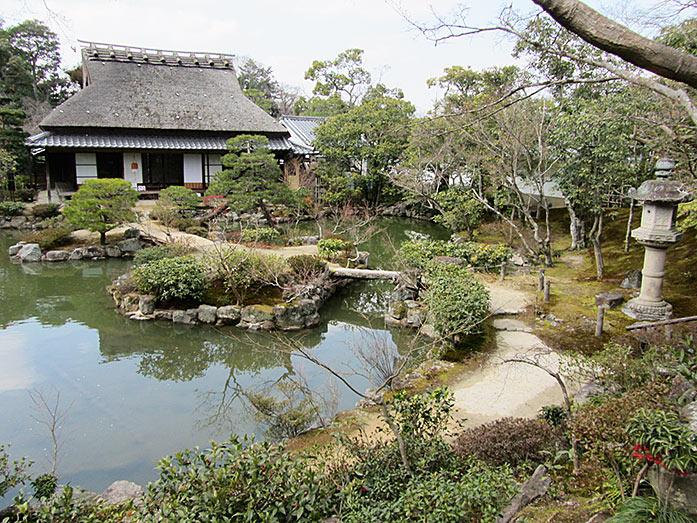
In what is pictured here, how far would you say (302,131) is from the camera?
26031mm

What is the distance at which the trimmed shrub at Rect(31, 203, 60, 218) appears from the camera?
61.2 feet

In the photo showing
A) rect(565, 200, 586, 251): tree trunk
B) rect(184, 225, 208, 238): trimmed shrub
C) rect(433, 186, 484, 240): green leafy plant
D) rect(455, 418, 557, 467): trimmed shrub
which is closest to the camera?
rect(455, 418, 557, 467): trimmed shrub

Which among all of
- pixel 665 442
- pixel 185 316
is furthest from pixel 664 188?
pixel 185 316

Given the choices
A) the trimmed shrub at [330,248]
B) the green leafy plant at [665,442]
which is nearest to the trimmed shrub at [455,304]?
the green leafy plant at [665,442]

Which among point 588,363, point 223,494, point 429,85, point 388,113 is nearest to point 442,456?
point 223,494

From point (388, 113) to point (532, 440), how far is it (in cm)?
1900

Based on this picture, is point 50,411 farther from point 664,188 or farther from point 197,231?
point 197,231

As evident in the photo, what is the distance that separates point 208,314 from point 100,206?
7.69 metres

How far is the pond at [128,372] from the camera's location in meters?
6.27

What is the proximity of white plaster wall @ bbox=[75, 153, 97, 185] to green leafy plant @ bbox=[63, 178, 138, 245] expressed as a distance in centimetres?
607

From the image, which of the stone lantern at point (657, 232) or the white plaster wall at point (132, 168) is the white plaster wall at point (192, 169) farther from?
the stone lantern at point (657, 232)

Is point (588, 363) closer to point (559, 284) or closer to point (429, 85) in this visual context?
point (559, 284)

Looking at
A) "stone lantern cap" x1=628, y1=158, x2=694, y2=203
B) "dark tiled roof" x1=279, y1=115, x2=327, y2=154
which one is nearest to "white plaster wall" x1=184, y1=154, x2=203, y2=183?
"dark tiled roof" x1=279, y1=115, x2=327, y2=154

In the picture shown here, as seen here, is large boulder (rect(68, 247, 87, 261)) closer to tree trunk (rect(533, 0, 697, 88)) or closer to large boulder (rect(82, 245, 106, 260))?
large boulder (rect(82, 245, 106, 260))
